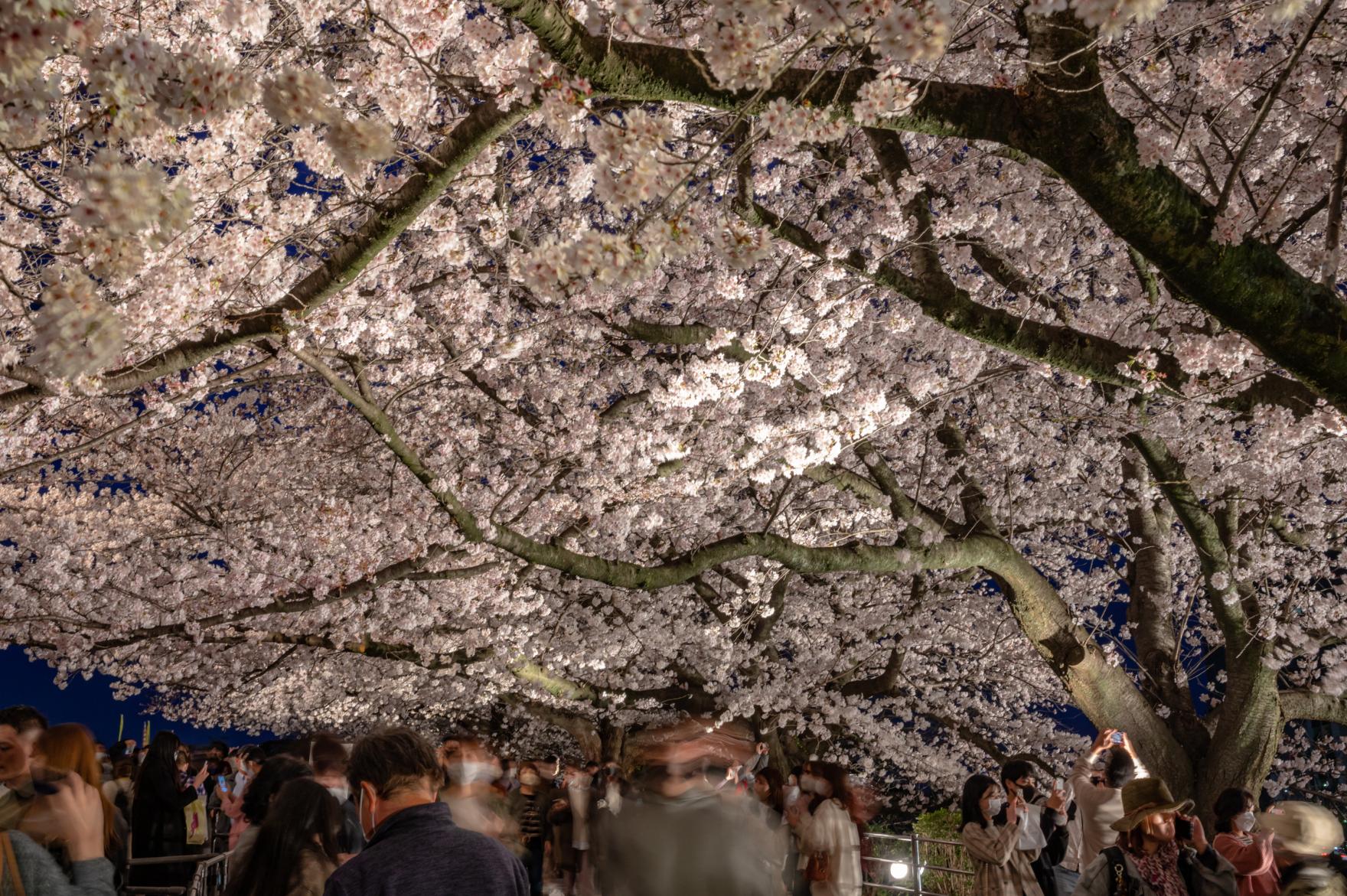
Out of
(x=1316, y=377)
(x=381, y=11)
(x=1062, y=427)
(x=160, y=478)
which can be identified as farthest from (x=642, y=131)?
(x=160, y=478)

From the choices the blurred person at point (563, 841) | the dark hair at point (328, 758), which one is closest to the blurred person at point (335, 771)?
the dark hair at point (328, 758)

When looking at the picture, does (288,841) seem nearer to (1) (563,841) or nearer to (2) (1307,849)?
(2) (1307,849)

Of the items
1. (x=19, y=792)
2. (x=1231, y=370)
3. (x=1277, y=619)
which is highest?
(x=1231, y=370)

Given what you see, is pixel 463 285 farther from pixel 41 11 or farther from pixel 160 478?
pixel 41 11

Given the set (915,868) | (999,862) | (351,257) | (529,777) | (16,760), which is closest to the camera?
(16,760)

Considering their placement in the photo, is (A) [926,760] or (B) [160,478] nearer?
(B) [160,478]

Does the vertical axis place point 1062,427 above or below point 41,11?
above

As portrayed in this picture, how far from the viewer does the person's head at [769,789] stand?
23.0 feet

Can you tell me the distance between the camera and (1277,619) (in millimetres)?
9992

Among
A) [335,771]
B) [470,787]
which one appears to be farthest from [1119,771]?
[335,771]

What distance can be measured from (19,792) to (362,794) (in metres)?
1.42

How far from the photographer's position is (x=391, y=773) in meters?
2.65

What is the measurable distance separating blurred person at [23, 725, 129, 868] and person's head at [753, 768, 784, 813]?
4785 mm

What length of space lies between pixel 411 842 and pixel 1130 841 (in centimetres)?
328
